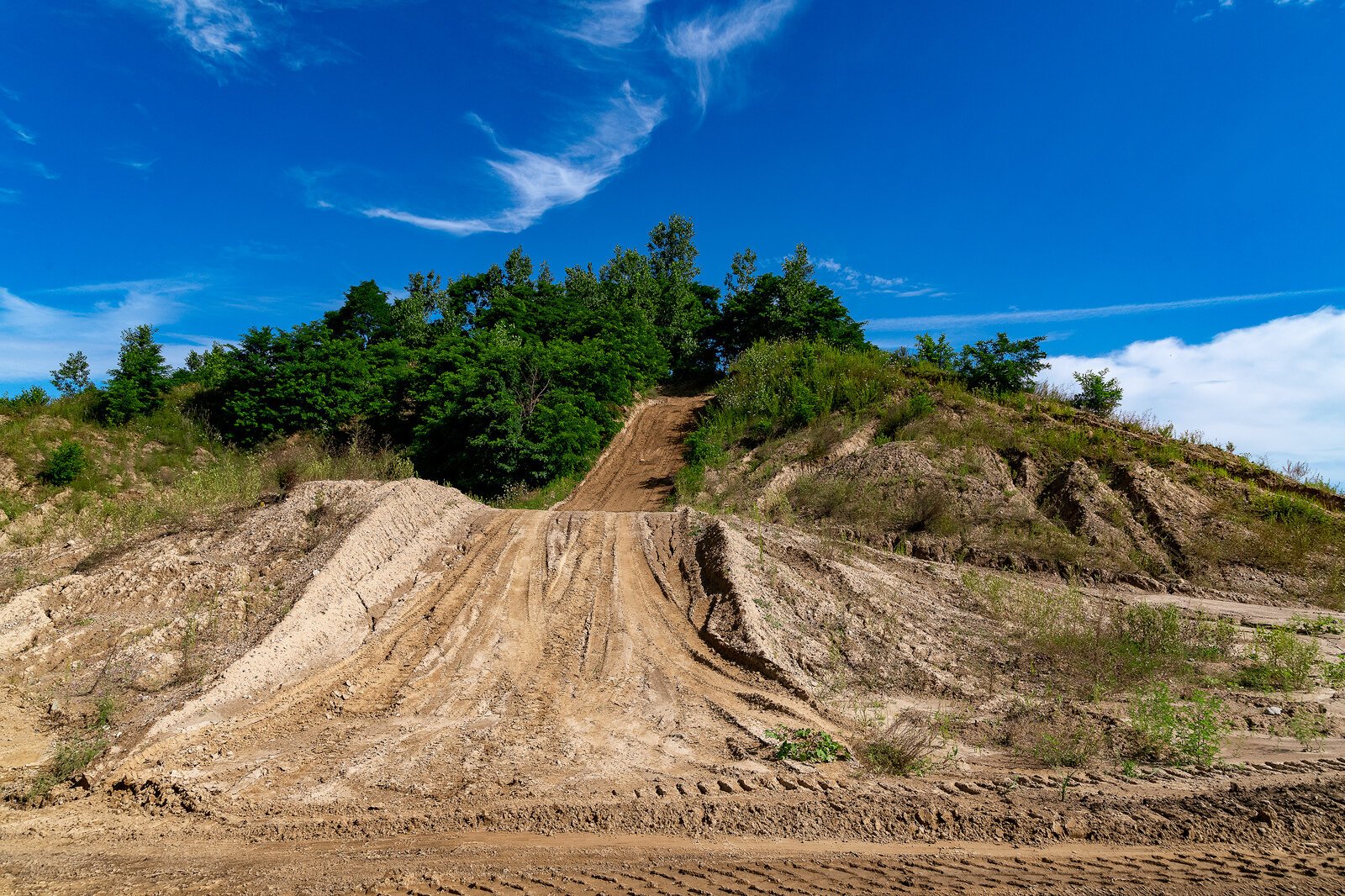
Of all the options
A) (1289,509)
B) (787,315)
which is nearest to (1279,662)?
(1289,509)

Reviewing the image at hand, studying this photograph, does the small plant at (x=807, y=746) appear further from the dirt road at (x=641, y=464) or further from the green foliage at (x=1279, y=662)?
the dirt road at (x=641, y=464)

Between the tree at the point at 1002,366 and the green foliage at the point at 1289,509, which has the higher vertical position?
the tree at the point at 1002,366

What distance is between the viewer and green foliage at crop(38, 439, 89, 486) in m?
20.0

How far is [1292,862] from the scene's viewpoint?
13.7 ft

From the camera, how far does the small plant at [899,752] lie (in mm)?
5629

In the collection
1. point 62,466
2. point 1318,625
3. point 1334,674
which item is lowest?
point 1334,674

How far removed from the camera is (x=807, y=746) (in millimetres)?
6008

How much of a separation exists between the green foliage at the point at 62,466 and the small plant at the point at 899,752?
25208 mm

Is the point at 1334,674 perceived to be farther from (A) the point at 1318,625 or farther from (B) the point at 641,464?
(B) the point at 641,464

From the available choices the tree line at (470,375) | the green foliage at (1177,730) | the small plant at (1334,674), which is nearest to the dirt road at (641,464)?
the tree line at (470,375)

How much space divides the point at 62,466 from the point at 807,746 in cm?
2481

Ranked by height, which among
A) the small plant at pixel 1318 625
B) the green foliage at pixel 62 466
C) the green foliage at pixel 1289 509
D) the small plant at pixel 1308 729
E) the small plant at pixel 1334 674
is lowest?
the small plant at pixel 1308 729

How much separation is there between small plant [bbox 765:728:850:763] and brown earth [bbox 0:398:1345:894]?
165mm

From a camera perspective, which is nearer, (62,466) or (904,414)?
(904,414)
